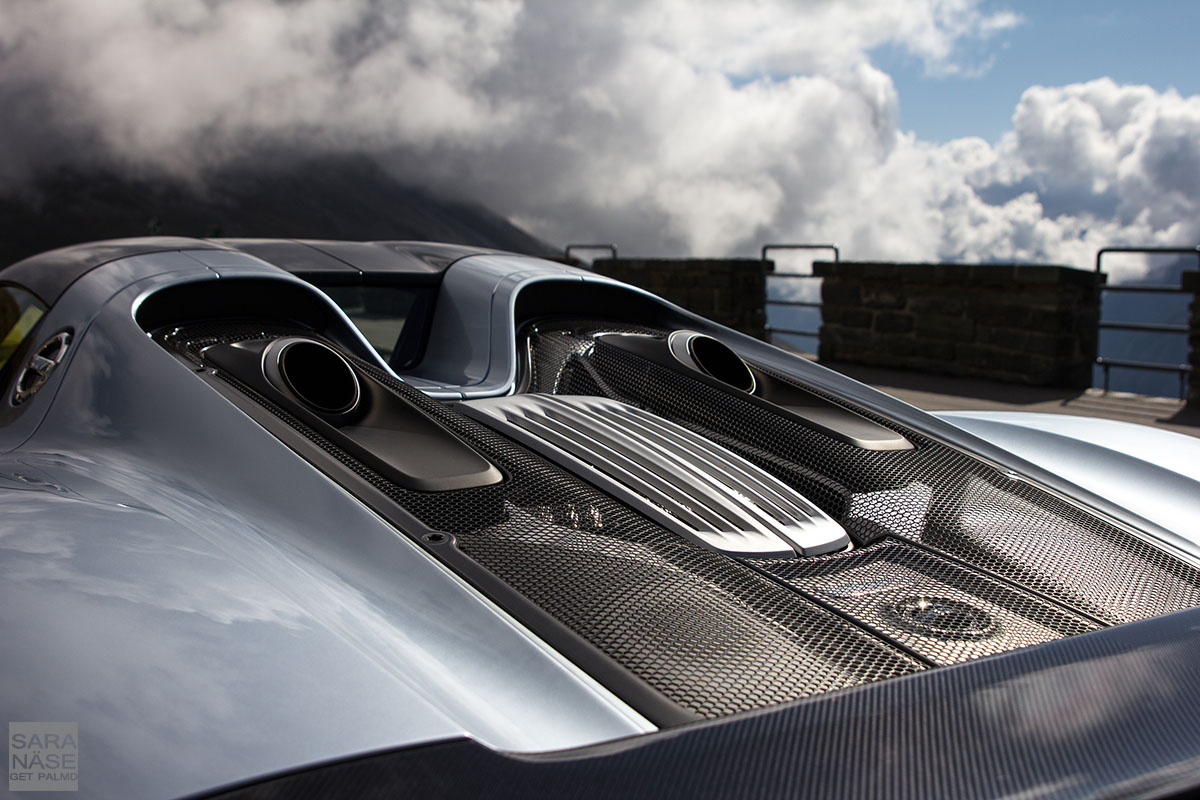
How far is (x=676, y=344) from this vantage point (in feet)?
6.85

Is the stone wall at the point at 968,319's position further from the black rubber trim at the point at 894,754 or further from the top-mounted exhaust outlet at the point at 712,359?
the black rubber trim at the point at 894,754

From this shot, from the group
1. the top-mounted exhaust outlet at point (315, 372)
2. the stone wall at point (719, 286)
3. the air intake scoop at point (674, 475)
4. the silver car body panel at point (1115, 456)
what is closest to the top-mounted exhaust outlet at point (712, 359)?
the air intake scoop at point (674, 475)

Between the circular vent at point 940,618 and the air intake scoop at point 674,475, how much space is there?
195 millimetres

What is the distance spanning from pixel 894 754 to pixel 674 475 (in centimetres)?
88

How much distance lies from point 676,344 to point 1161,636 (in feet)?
4.33

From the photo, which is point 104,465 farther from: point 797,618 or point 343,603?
point 797,618

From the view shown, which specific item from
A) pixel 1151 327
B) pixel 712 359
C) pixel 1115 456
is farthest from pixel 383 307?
pixel 1151 327

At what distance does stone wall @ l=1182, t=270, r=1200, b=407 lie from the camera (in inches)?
249

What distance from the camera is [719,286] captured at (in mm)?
9523

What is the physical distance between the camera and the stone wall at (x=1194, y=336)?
6332mm

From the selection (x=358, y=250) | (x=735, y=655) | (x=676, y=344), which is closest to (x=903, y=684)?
(x=735, y=655)

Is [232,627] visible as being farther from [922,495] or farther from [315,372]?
[922,495]

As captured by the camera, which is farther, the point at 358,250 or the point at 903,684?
the point at 358,250

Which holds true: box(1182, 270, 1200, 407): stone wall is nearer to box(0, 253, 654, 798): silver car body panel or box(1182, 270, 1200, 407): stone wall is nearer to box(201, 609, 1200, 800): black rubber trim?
box(201, 609, 1200, 800): black rubber trim
